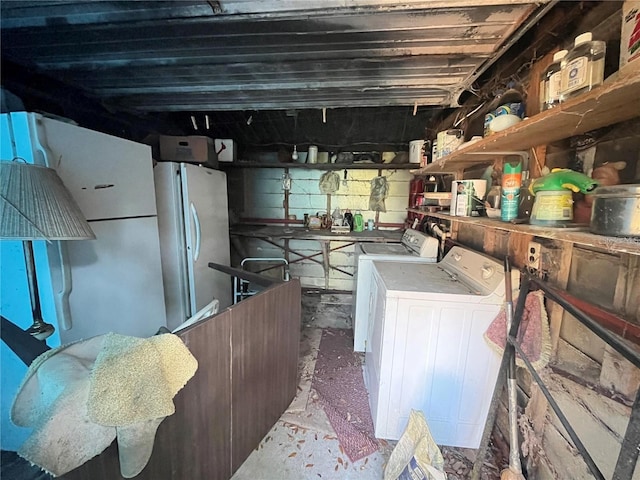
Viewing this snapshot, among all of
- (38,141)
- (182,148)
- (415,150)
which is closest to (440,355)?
(38,141)

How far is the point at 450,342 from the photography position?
4.68 feet

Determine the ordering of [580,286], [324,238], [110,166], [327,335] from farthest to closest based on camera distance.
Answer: [324,238], [327,335], [110,166], [580,286]

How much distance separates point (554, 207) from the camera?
2.85ft

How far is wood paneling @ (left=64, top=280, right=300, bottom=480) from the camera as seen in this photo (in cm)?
93

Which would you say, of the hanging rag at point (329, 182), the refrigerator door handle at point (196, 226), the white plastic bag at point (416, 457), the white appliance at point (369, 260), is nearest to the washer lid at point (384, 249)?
the white appliance at point (369, 260)

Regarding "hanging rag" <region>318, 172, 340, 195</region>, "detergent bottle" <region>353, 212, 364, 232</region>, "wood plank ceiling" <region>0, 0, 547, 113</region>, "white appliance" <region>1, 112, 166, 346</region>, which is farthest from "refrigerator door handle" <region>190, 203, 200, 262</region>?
"detergent bottle" <region>353, 212, 364, 232</region>

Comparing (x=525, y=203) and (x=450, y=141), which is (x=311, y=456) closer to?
(x=525, y=203)

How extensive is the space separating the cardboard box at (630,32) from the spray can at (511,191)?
0.47 m

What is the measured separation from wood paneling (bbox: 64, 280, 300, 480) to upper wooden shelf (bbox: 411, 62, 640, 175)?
4.29ft

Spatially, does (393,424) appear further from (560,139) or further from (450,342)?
(560,139)

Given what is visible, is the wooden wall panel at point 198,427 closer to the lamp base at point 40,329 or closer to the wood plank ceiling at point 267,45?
the lamp base at point 40,329

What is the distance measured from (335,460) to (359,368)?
2.88 ft

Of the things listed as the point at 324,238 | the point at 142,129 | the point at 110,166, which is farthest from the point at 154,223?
the point at 324,238

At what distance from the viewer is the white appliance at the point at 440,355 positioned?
1.40 metres
